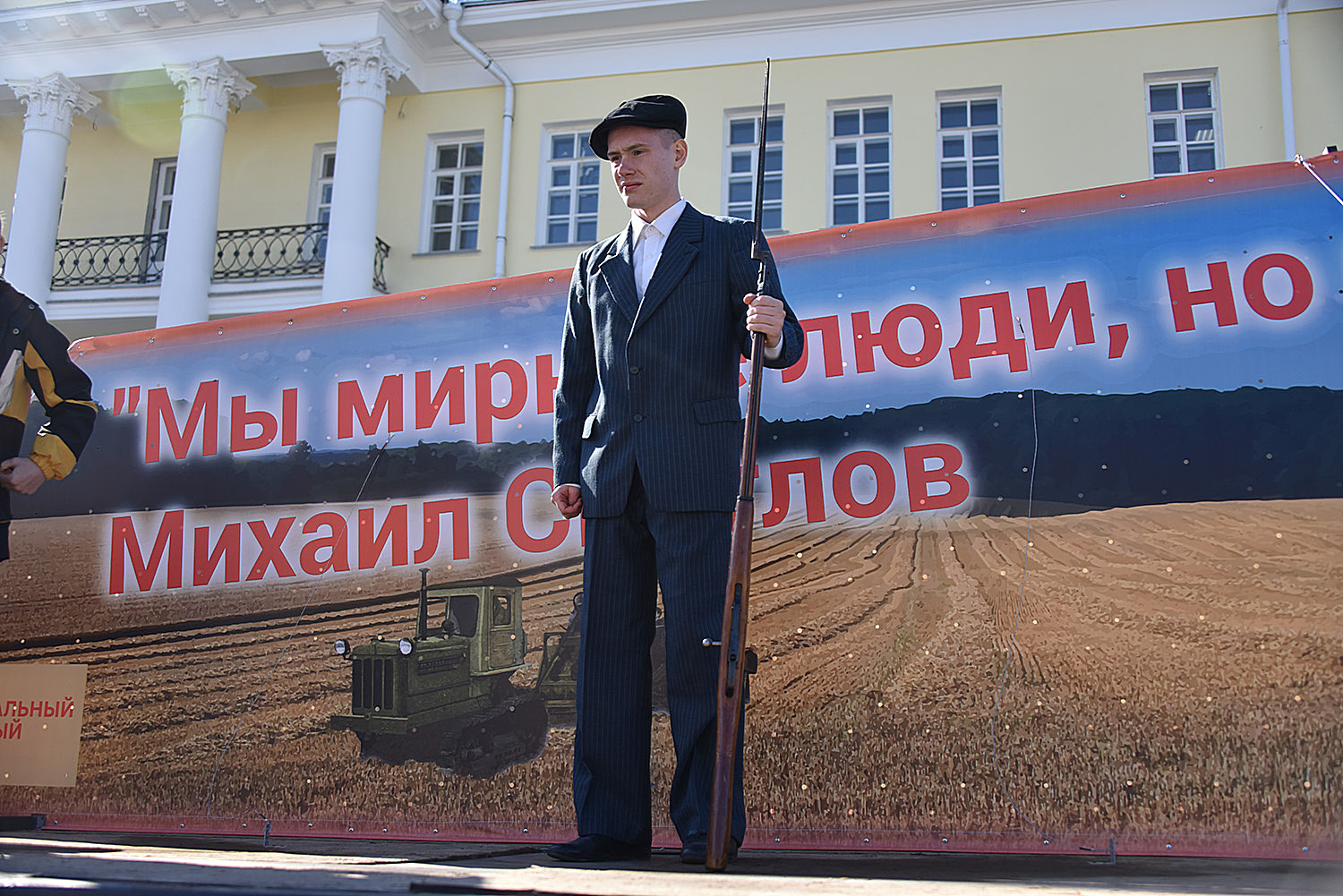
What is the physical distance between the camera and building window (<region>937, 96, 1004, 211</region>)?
11555 millimetres

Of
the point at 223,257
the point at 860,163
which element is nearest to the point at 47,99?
the point at 223,257

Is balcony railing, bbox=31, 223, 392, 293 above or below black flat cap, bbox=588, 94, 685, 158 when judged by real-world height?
above

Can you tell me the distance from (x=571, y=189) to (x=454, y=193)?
1.52 metres

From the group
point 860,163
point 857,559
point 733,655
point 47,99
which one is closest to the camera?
point 733,655

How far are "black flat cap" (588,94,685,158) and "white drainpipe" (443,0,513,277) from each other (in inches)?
403

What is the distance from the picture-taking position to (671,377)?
2223 millimetres

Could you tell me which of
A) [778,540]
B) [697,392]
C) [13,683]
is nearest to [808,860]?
[778,540]

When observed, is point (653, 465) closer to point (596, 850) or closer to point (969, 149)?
point (596, 850)

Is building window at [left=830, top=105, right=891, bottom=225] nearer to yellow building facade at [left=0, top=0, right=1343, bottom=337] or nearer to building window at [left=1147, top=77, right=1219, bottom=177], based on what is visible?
yellow building facade at [left=0, top=0, right=1343, bottom=337]

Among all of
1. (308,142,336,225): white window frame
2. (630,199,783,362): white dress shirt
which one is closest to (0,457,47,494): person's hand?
(630,199,783,362): white dress shirt

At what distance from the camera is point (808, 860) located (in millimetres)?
2084

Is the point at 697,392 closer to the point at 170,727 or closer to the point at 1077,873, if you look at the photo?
the point at 1077,873

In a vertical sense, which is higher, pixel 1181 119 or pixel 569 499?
pixel 1181 119

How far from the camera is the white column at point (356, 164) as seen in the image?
1173 cm
